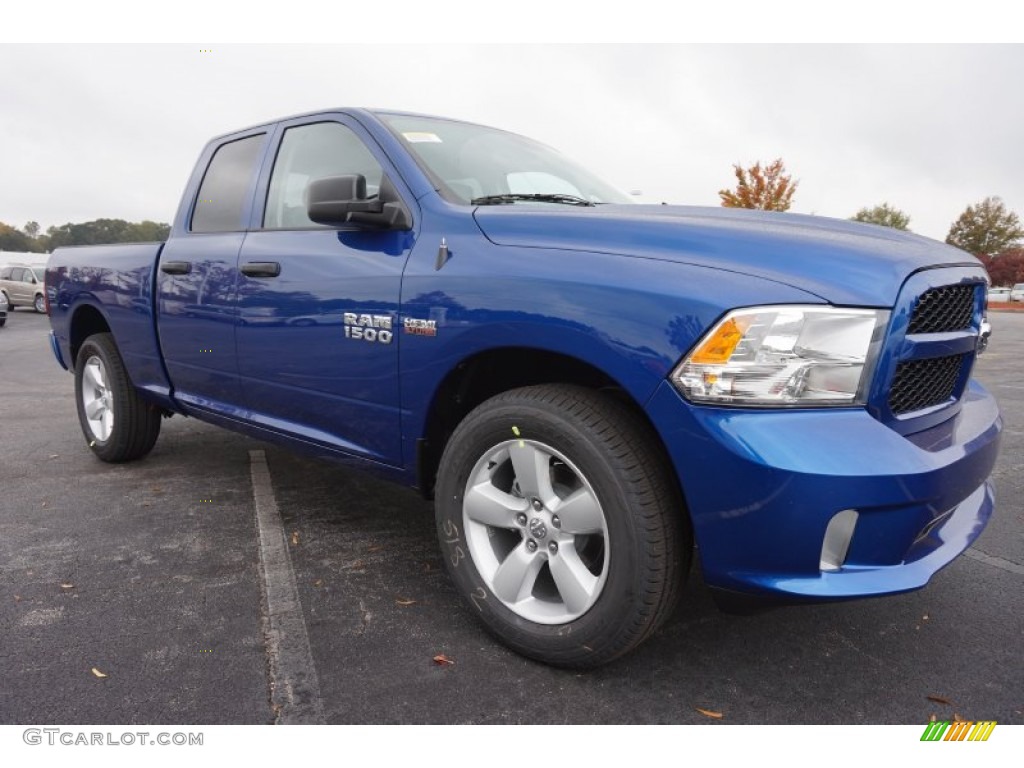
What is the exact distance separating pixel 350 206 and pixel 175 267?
158 cm

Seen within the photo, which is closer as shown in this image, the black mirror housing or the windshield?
the black mirror housing

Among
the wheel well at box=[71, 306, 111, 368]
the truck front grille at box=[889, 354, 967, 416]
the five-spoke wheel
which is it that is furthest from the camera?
the wheel well at box=[71, 306, 111, 368]

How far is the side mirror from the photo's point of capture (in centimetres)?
253

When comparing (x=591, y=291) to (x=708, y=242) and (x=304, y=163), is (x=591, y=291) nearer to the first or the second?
(x=708, y=242)

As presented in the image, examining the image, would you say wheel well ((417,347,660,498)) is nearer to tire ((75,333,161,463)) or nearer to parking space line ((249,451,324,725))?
parking space line ((249,451,324,725))

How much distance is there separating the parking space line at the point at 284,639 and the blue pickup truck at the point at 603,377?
1.57 ft

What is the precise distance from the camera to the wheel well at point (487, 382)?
7.31 feet

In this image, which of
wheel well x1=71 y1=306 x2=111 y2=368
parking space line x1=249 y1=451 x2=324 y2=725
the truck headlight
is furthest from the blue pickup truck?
wheel well x1=71 y1=306 x2=111 y2=368

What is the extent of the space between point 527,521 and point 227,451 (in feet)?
11.1

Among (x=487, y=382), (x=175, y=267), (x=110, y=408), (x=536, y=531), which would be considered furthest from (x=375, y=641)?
(x=110, y=408)

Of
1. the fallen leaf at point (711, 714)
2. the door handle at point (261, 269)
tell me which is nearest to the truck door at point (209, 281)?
the door handle at point (261, 269)

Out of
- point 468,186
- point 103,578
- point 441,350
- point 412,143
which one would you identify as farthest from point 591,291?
point 103,578
